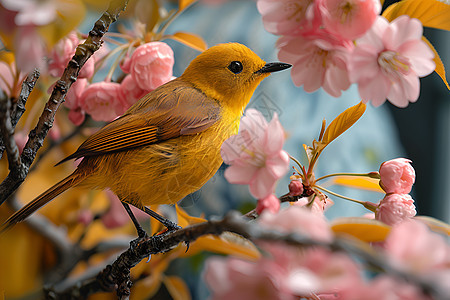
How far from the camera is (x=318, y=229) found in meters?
0.21

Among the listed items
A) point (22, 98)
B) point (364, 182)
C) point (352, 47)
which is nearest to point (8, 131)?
point (22, 98)

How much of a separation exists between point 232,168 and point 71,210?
23.1 inches

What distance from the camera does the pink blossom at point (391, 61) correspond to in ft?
0.98

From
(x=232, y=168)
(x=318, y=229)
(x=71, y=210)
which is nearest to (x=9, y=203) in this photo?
(x=71, y=210)

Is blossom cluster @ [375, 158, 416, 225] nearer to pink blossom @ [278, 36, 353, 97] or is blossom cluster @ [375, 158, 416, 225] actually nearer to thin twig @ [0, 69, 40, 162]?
pink blossom @ [278, 36, 353, 97]

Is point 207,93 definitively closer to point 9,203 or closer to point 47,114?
point 47,114

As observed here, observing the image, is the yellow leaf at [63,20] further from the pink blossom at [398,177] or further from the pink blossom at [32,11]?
the pink blossom at [398,177]

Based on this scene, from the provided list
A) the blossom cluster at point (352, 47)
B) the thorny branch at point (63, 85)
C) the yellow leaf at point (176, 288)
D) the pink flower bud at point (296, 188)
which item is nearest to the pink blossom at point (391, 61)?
the blossom cluster at point (352, 47)

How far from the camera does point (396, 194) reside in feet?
1.25

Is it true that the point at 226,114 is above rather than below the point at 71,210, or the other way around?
above

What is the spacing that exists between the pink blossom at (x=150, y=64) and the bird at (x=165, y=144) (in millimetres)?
14

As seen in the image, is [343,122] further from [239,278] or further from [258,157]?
[239,278]

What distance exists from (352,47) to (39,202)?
1.24 ft

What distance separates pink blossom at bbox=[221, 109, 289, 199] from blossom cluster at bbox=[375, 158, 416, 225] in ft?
0.42
